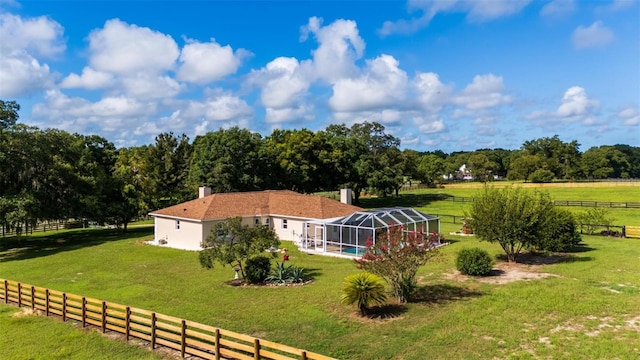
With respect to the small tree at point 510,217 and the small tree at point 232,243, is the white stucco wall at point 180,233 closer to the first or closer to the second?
the small tree at point 232,243

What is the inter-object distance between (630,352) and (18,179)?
36477mm

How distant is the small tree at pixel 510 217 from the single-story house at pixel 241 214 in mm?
10671

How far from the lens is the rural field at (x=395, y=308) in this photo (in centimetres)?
1126

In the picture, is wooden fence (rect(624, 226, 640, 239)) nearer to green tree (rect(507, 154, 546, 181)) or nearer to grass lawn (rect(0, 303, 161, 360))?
grass lawn (rect(0, 303, 161, 360))

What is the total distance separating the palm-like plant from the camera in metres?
13.9

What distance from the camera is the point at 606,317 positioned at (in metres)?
12.9

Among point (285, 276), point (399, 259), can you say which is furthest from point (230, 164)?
point (399, 259)

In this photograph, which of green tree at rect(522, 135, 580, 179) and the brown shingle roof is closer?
Result: the brown shingle roof

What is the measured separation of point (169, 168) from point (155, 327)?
46832 mm

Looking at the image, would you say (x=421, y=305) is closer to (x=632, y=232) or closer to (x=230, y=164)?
(x=632, y=232)

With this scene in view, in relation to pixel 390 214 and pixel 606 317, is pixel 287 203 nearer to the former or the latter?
pixel 390 214

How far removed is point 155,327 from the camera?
11.9 metres

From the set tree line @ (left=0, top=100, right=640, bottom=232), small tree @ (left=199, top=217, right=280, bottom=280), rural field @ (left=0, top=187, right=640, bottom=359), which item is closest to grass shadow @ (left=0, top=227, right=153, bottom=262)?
tree line @ (left=0, top=100, right=640, bottom=232)

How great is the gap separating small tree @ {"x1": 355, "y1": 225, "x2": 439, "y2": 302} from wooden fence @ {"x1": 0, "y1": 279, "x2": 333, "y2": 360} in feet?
15.6
